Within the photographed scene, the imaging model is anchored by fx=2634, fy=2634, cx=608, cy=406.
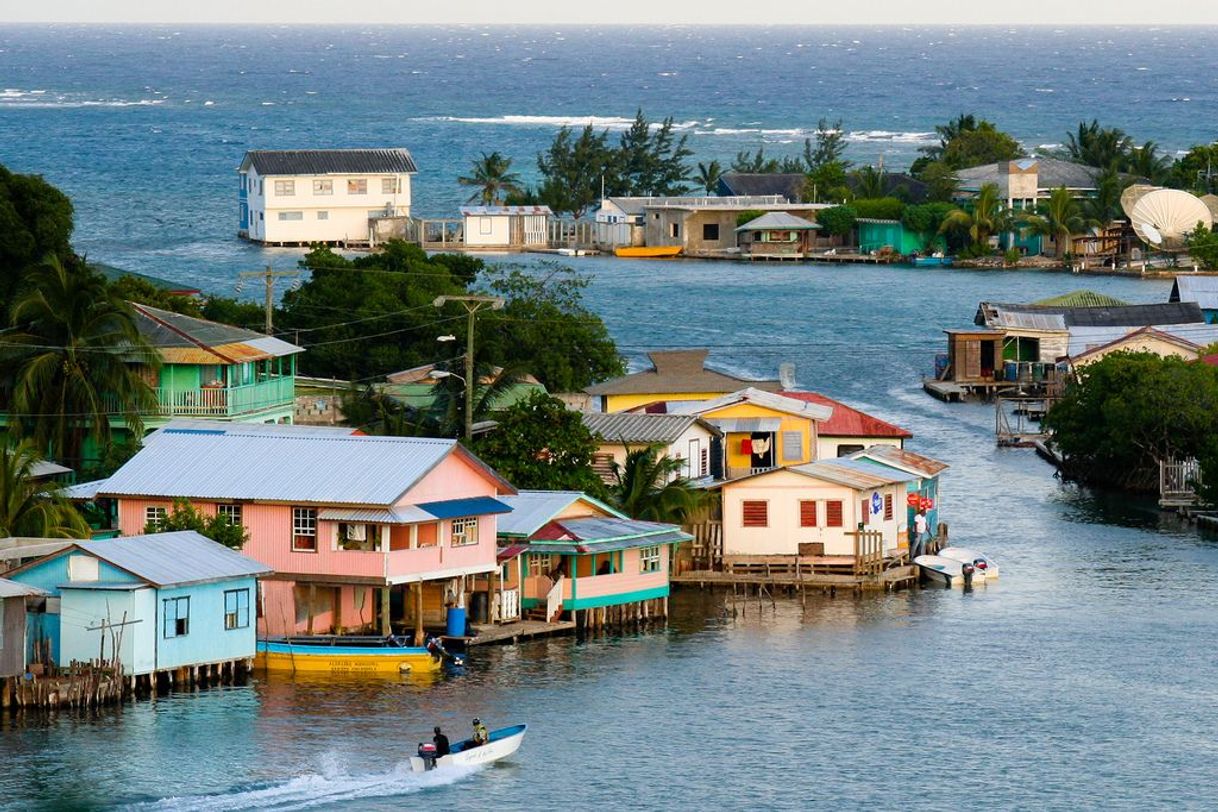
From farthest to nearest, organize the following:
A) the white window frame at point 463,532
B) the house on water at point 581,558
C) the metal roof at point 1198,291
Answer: the metal roof at point 1198,291
the house on water at point 581,558
the white window frame at point 463,532

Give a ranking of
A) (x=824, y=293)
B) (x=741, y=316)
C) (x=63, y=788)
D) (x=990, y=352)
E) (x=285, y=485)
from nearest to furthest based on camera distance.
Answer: (x=63, y=788) → (x=285, y=485) → (x=990, y=352) → (x=741, y=316) → (x=824, y=293)

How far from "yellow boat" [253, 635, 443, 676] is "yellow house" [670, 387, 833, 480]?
56.3 ft

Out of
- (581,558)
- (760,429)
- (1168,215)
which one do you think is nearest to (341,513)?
(581,558)

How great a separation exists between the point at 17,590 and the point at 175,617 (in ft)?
10.0

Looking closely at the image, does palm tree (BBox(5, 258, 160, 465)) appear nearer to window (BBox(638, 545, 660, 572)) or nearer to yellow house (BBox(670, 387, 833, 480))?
window (BBox(638, 545, 660, 572))

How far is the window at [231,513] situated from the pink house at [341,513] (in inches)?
1.1

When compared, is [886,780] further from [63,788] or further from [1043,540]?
[1043,540]

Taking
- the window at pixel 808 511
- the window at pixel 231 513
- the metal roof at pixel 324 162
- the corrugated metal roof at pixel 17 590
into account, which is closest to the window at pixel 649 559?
the window at pixel 808 511

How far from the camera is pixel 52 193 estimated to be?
68688 millimetres

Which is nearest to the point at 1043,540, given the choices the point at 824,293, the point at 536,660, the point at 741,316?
the point at 536,660

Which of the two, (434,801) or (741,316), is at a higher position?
(741,316)

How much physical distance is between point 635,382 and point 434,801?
1169 inches

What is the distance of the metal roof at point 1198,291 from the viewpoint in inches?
3900

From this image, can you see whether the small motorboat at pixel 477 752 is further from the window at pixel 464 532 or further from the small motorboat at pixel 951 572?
the small motorboat at pixel 951 572
